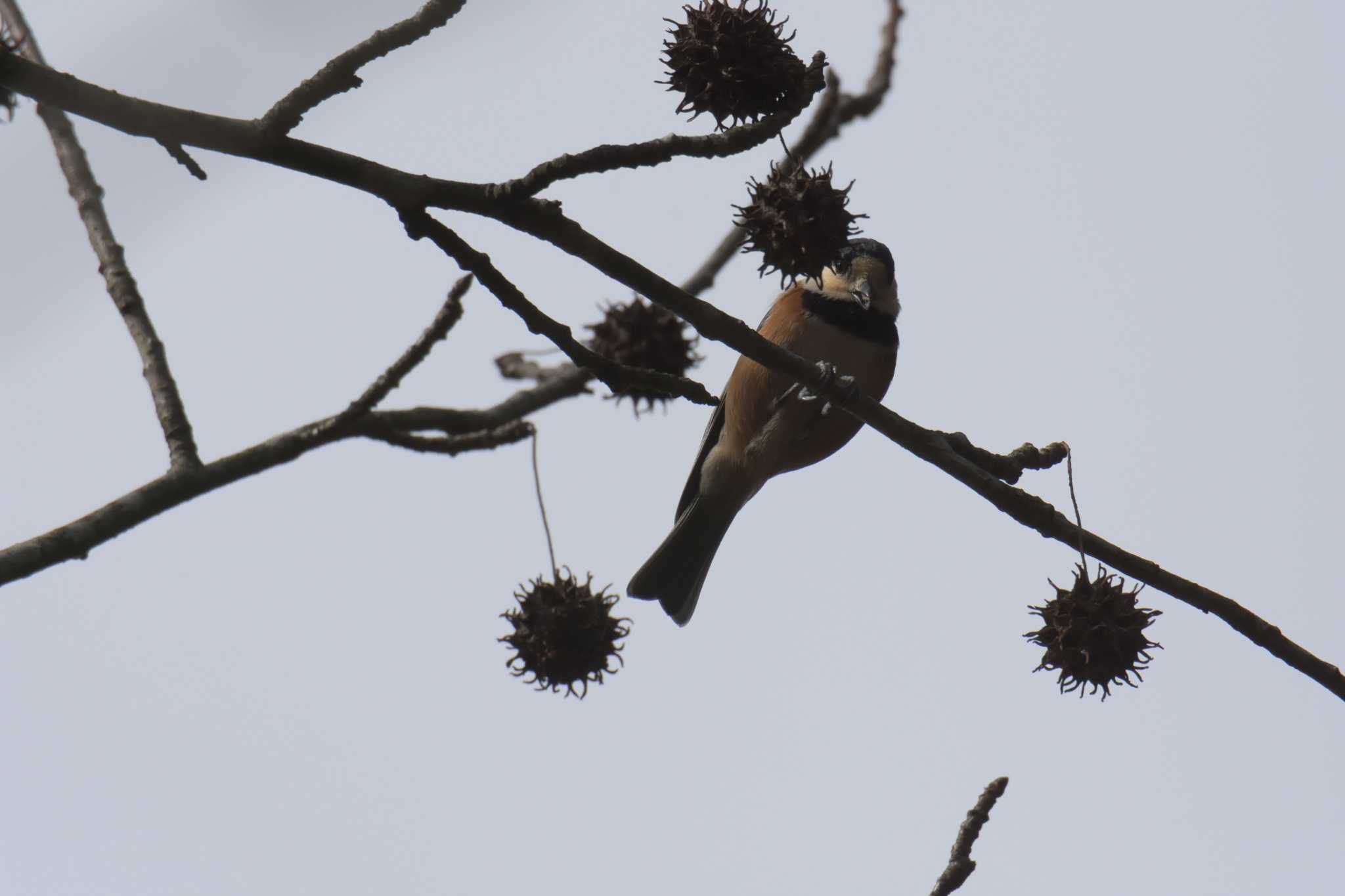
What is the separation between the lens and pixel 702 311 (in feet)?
8.17

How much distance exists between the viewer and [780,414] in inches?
210

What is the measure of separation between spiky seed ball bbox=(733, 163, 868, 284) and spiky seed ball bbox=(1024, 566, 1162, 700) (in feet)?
3.19

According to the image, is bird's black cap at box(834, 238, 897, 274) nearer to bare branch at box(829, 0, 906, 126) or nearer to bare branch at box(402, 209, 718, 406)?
bare branch at box(829, 0, 906, 126)

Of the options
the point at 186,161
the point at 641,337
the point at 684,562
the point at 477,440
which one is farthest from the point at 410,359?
the point at 684,562

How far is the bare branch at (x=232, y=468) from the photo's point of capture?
2893mm

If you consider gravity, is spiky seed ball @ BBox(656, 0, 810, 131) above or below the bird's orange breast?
below

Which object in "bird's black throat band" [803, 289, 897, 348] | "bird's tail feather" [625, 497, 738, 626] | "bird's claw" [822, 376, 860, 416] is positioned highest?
"bird's black throat band" [803, 289, 897, 348]

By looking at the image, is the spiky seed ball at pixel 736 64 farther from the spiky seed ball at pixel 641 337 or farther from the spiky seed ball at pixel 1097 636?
the spiky seed ball at pixel 641 337

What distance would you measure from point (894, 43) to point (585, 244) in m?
3.44

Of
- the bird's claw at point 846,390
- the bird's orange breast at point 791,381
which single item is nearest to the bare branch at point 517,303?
the bird's claw at point 846,390

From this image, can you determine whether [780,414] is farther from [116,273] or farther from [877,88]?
[116,273]

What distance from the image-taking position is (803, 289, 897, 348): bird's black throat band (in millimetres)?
5355

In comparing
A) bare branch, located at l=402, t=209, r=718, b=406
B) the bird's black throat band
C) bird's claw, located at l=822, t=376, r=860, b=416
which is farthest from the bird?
bare branch, located at l=402, t=209, r=718, b=406

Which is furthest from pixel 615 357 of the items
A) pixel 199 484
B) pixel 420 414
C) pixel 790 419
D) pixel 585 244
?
pixel 585 244
